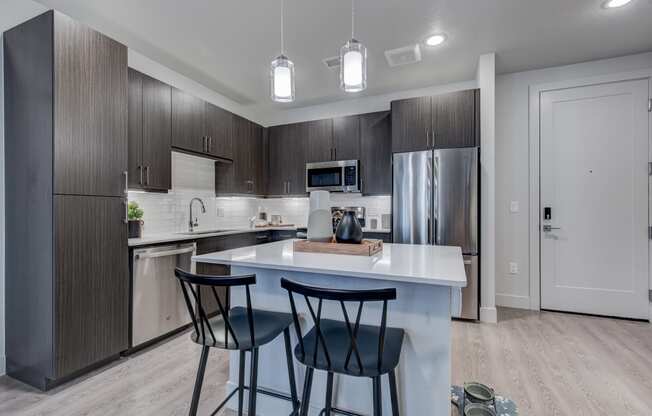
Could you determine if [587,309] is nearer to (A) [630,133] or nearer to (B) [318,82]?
(A) [630,133]

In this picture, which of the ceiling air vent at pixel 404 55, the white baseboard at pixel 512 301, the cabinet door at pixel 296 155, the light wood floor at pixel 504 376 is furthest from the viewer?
the cabinet door at pixel 296 155

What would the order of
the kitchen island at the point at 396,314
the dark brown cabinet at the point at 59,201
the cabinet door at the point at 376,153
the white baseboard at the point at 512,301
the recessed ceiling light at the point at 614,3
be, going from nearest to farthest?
the kitchen island at the point at 396,314
the dark brown cabinet at the point at 59,201
the recessed ceiling light at the point at 614,3
the white baseboard at the point at 512,301
the cabinet door at the point at 376,153

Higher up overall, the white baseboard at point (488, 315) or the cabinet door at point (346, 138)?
the cabinet door at point (346, 138)

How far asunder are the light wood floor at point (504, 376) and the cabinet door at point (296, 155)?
2337 mm

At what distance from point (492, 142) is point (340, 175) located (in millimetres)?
1779

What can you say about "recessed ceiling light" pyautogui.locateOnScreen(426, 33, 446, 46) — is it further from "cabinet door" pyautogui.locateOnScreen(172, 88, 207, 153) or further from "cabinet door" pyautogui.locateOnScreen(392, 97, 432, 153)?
"cabinet door" pyautogui.locateOnScreen(172, 88, 207, 153)

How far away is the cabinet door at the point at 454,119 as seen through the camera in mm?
3258

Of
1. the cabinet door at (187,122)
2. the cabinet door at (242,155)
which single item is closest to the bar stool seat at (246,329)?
the cabinet door at (187,122)

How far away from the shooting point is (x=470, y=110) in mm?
3258

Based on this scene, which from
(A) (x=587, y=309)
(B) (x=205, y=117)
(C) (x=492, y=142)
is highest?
(B) (x=205, y=117)

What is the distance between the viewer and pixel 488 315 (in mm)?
3137

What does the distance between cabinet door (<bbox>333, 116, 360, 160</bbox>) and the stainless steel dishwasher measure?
2198mm

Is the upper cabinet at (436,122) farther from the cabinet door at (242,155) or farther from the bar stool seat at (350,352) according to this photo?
the bar stool seat at (350,352)

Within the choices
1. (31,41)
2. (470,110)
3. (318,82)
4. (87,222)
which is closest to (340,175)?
(318,82)
